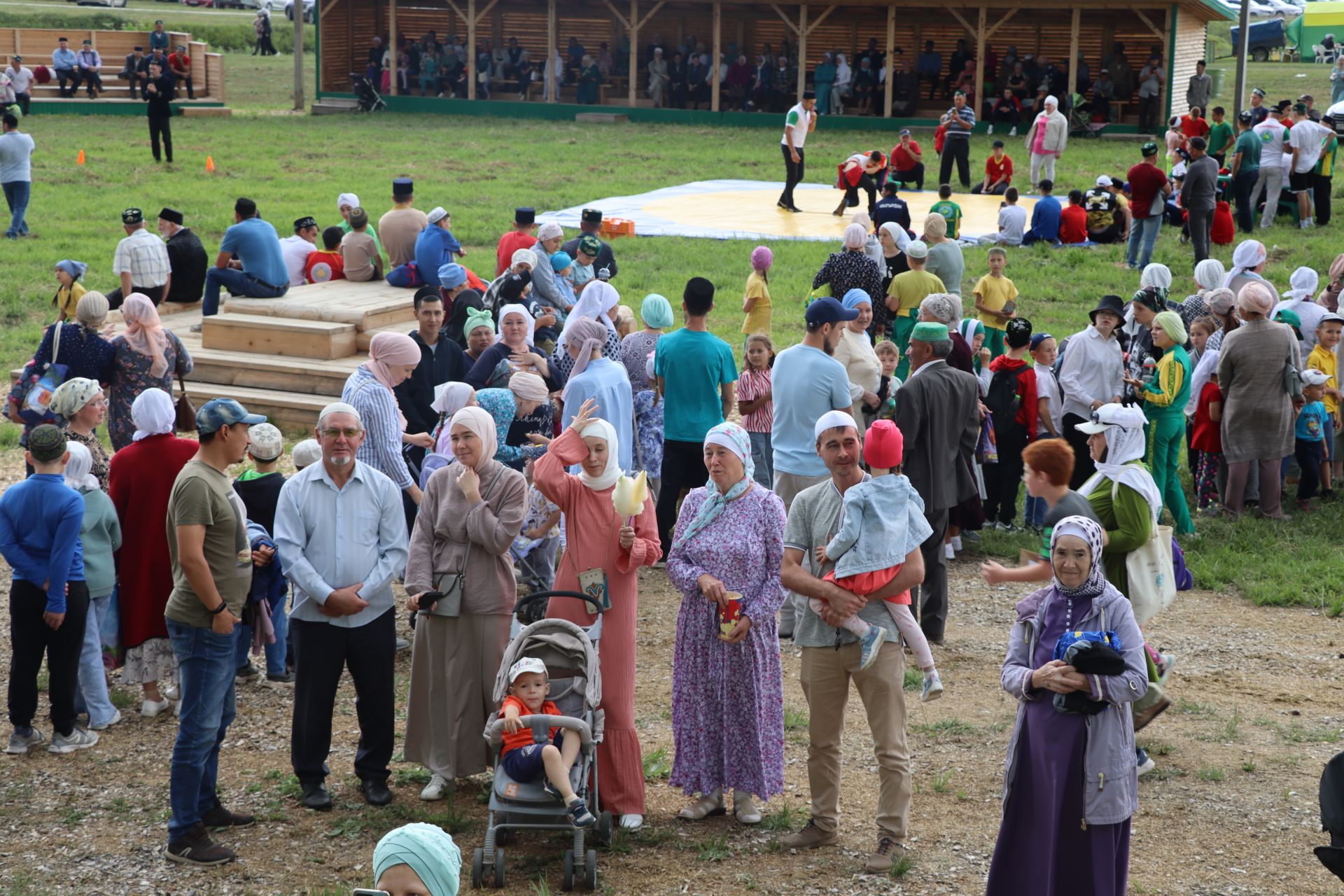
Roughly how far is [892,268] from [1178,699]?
6.49m

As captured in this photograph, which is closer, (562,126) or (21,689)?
(21,689)

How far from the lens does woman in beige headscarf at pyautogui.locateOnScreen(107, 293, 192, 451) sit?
894cm

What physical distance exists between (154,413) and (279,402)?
558cm

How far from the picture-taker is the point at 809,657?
5422 mm

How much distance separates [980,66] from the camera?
29.7 meters

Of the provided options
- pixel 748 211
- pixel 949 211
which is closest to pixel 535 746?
pixel 949 211

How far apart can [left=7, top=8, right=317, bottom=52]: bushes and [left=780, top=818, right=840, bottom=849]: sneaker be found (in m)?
40.8

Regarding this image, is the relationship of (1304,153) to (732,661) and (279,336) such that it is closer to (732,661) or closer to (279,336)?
(279,336)

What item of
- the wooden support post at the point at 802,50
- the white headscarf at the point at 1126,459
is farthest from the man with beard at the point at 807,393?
the wooden support post at the point at 802,50

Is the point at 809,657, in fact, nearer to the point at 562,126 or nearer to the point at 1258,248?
the point at 1258,248

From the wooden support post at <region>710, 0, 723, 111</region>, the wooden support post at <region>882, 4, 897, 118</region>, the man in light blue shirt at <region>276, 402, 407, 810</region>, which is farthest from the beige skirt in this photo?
the wooden support post at <region>710, 0, 723, 111</region>

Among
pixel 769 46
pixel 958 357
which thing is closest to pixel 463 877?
pixel 958 357

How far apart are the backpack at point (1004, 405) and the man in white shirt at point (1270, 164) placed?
1093 cm

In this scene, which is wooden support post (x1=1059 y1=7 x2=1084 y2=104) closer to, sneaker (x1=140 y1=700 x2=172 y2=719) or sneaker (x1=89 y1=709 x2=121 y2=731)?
sneaker (x1=140 y1=700 x2=172 y2=719)
